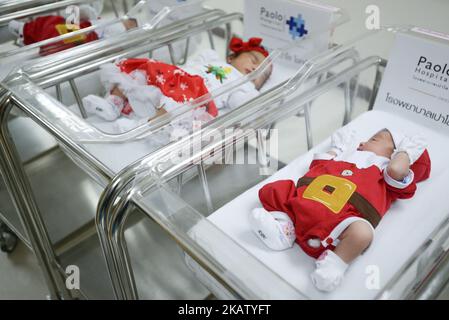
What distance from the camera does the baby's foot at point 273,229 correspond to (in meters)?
0.91

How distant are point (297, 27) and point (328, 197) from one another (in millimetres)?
889

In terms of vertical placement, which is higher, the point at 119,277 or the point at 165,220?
the point at 165,220

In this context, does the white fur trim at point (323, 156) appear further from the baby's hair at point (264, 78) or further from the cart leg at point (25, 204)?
the cart leg at point (25, 204)

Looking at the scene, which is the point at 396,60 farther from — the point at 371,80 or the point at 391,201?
the point at 391,201

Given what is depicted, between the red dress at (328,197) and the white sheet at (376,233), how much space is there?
4 centimetres

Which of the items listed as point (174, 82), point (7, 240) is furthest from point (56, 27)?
point (7, 240)

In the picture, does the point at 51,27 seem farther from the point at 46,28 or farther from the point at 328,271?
the point at 328,271

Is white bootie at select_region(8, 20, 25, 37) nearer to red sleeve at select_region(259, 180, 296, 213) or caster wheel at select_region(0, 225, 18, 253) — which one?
caster wheel at select_region(0, 225, 18, 253)

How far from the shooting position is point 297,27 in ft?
5.18

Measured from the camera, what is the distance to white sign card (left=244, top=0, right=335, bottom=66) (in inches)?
59.0

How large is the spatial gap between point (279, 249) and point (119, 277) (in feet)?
1.17

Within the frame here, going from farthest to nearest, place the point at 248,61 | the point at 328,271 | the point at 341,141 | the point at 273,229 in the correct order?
the point at 248,61 < the point at 341,141 < the point at 273,229 < the point at 328,271

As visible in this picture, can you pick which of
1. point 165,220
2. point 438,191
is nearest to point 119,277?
point 165,220
